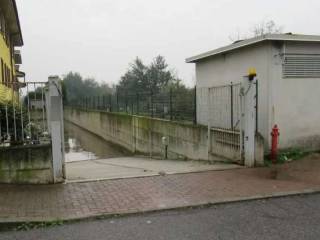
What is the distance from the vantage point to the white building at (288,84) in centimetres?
983

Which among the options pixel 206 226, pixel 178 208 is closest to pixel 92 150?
pixel 178 208

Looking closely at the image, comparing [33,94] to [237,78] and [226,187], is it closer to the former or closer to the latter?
[226,187]

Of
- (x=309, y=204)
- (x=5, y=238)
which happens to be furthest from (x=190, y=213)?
(x=5, y=238)

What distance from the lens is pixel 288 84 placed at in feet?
32.9

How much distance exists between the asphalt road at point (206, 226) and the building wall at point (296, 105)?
445 centimetres

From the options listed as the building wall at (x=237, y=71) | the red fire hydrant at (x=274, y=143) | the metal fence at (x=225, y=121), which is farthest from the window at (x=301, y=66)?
the red fire hydrant at (x=274, y=143)

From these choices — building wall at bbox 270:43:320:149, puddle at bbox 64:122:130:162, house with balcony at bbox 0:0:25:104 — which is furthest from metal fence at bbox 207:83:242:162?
puddle at bbox 64:122:130:162

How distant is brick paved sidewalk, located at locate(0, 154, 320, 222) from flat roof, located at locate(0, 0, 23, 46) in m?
13.7

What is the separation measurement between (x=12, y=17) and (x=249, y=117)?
17003mm

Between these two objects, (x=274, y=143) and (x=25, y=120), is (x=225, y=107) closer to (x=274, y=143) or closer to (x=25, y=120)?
(x=274, y=143)

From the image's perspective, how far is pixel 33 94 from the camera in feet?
26.2

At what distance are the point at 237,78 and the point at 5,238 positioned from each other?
8641 millimetres

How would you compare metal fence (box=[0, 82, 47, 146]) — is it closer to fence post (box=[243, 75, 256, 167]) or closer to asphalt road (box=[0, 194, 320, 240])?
asphalt road (box=[0, 194, 320, 240])

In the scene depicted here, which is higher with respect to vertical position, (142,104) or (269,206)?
(142,104)
